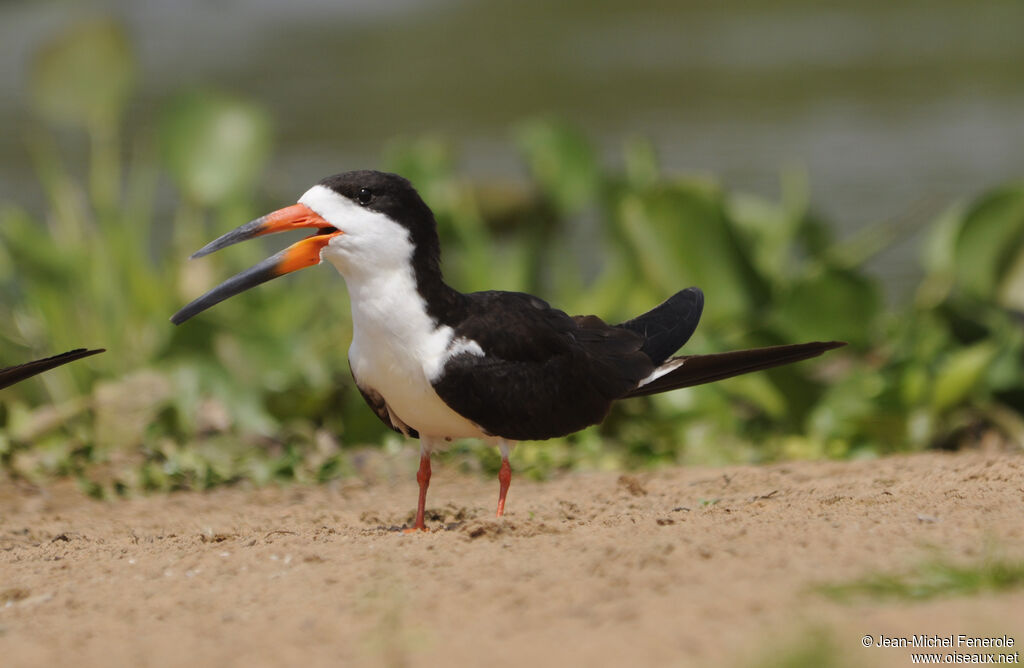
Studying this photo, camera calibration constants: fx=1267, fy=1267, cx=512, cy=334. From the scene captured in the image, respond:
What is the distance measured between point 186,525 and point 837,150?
8.67m

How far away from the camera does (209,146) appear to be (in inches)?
253

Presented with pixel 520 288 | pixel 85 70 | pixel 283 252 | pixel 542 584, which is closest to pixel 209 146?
pixel 85 70

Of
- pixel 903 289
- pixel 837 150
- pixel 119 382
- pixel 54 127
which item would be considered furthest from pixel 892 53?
pixel 119 382

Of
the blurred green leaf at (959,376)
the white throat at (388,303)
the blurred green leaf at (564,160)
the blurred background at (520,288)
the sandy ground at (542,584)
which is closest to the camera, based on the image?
the sandy ground at (542,584)

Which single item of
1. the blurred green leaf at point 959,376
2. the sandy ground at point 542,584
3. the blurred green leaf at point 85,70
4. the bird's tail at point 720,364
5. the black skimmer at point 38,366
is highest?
the blurred green leaf at point 85,70

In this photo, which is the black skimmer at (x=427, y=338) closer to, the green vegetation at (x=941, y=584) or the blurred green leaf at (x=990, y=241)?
the green vegetation at (x=941, y=584)

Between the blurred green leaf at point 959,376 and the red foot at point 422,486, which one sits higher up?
the blurred green leaf at point 959,376

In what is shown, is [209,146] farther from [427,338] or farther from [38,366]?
[427,338]

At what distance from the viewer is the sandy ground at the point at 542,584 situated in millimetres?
2061

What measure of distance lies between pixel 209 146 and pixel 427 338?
3667 millimetres

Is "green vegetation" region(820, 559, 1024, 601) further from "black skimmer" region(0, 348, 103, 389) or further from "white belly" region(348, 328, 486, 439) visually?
"black skimmer" region(0, 348, 103, 389)

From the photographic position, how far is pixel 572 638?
2094 millimetres

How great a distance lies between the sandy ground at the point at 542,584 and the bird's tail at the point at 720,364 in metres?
0.33

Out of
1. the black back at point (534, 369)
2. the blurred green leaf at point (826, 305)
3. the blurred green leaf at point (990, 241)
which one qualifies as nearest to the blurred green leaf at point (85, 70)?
the blurred green leaf at point (826, 305)
